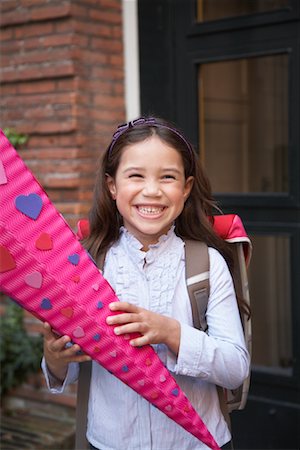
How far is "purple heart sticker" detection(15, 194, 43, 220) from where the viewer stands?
5.28 feet

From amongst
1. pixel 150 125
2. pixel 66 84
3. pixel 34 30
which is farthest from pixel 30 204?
pixel 34 30

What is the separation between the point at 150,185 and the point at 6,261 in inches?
16.3

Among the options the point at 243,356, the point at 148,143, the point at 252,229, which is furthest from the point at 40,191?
the point at 252,229

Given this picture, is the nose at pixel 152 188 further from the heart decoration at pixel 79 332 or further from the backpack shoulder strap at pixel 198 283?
the heart decoration at pixel 79 332

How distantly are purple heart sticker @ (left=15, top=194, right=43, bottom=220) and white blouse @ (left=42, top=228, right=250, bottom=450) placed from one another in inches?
13.7

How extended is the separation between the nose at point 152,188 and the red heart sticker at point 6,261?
0.38 metres

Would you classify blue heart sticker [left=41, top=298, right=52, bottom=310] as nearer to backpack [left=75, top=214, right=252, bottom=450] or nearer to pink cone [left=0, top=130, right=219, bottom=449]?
pink cone [left=0, top=130, right=219, bottom=449]

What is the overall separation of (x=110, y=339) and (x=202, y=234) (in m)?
0.44

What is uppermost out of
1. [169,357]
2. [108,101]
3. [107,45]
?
[107,45]

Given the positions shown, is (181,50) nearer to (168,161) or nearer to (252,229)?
(252,229)

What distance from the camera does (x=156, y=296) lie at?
182cm

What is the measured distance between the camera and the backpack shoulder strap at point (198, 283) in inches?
70.7

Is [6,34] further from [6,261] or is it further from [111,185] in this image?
[6,261]

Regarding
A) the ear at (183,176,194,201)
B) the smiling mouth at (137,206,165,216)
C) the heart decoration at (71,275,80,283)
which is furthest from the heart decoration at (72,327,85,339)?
the ear at (183,176,194,201)
